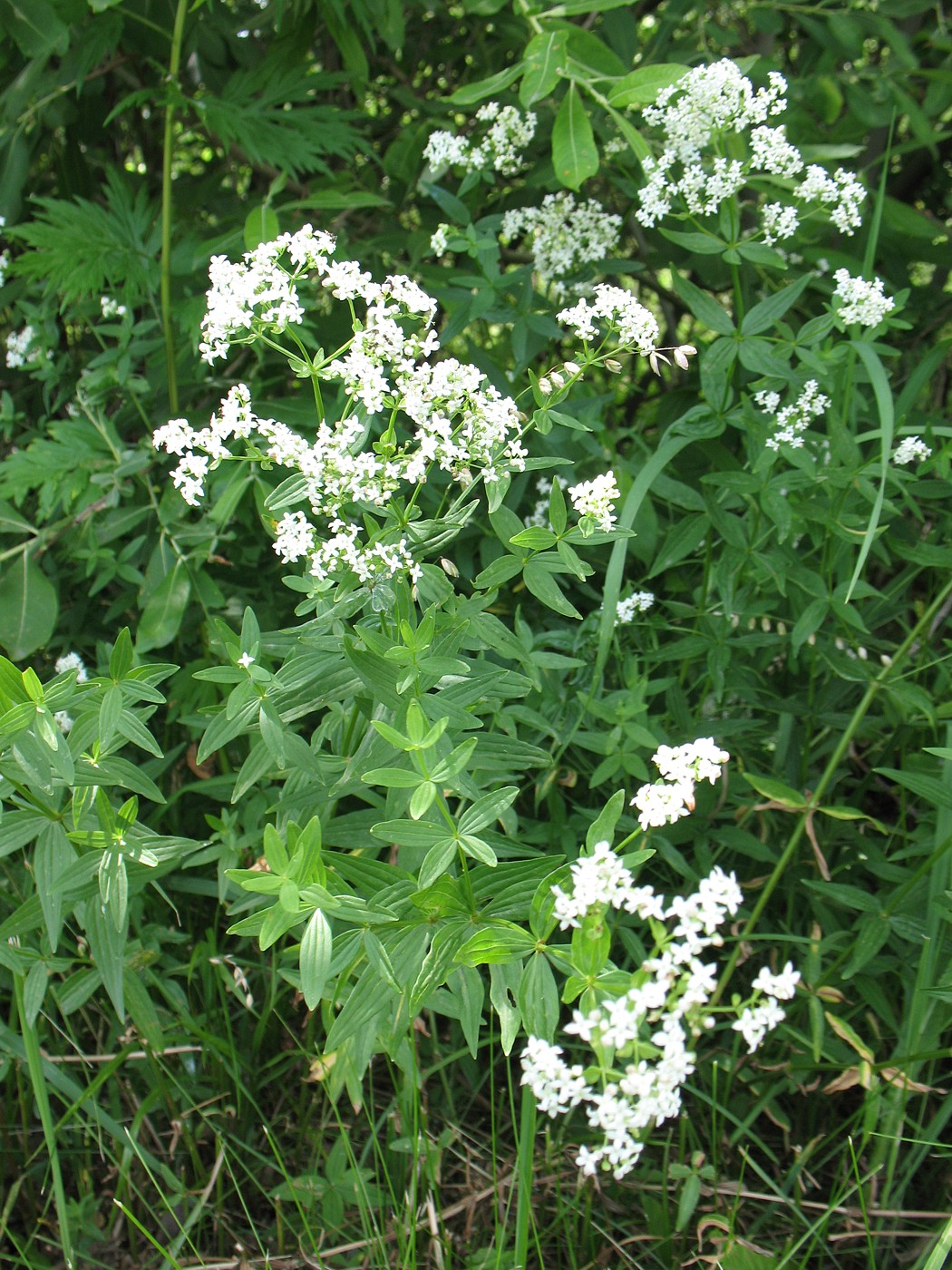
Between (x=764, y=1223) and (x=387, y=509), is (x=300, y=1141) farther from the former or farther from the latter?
(x=387, y=509)

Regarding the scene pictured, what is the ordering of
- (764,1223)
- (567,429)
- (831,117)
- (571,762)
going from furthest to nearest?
(831,117), (567,429), (571,762), (764,1223)

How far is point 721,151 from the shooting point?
79.1 inches

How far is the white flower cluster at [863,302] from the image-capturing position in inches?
71.6

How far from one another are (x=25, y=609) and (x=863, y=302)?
1.63 m

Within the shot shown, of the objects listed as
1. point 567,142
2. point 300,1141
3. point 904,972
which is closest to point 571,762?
point 904,972

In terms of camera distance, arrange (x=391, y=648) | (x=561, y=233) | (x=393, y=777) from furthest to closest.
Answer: (x=561, y=233) < (x=391, y=648) < (x=393, y=777)

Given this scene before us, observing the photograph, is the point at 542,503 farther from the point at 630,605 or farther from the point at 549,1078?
the point at 549,1078

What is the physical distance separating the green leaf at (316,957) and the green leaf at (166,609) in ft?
3.13

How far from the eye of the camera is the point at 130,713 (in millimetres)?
1402

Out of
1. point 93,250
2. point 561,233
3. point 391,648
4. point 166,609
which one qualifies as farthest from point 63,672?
point 561,233

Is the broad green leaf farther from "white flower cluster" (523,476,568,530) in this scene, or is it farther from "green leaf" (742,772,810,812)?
"green leaf" (742,772,810,812)

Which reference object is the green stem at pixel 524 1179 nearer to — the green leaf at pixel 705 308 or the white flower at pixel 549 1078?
the white flower at pixel 549 1078

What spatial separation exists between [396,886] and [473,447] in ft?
1.72

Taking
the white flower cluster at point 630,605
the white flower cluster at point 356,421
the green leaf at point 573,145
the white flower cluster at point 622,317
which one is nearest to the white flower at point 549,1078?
the white flower cluster at point 356,421
